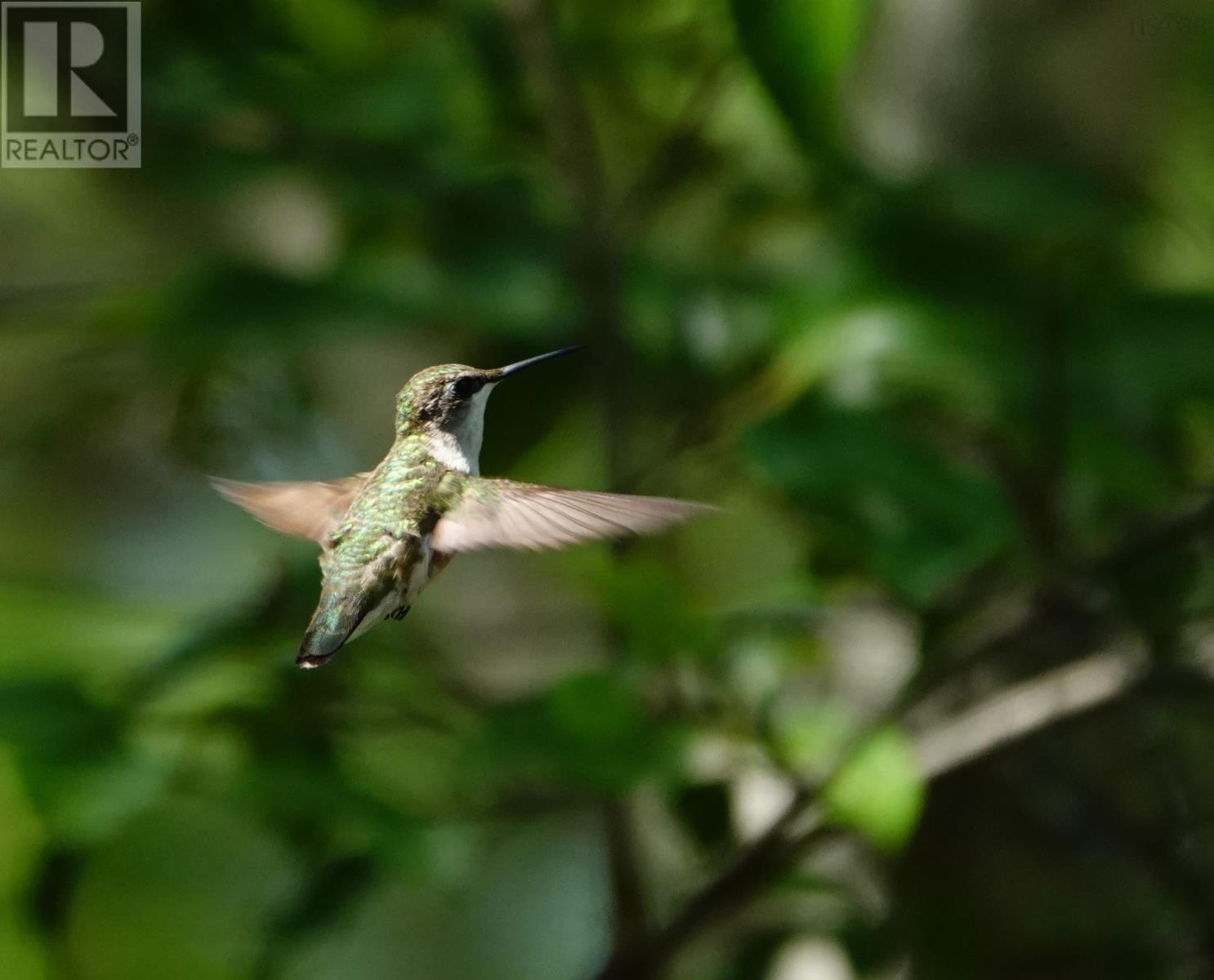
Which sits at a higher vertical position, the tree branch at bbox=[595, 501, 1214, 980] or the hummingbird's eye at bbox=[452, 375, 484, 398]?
the hummingbird's eye at bbox=[452, 375, 484, 398]

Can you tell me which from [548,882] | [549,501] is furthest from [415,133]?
[548,882]

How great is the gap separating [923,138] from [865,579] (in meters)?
0.78

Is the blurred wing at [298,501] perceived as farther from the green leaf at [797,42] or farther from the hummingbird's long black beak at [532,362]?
the green leaf at [797,42]

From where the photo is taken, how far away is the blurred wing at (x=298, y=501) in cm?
71

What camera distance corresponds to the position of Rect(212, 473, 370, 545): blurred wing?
71 cm

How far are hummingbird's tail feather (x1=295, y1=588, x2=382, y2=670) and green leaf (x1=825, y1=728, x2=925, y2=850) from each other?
1.80ft

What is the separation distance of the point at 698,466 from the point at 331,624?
0.77 metres

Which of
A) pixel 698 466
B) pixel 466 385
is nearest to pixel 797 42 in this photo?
pixel 466 385

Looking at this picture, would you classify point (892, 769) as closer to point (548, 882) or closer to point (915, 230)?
point (915, 230)

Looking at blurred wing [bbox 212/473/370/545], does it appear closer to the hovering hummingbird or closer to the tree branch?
the hovering hummingbird

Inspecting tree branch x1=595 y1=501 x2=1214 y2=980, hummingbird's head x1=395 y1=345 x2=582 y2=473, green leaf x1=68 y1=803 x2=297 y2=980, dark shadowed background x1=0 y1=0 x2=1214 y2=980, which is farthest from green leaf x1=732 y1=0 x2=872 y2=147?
green leaf x1=68 y1=803 x2=297 y2=980

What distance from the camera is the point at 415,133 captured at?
60.3 inches

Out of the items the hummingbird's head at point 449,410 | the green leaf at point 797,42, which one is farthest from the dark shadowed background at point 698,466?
the hummingbird's head at point 449,410

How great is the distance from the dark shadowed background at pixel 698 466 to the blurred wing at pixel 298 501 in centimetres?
7
